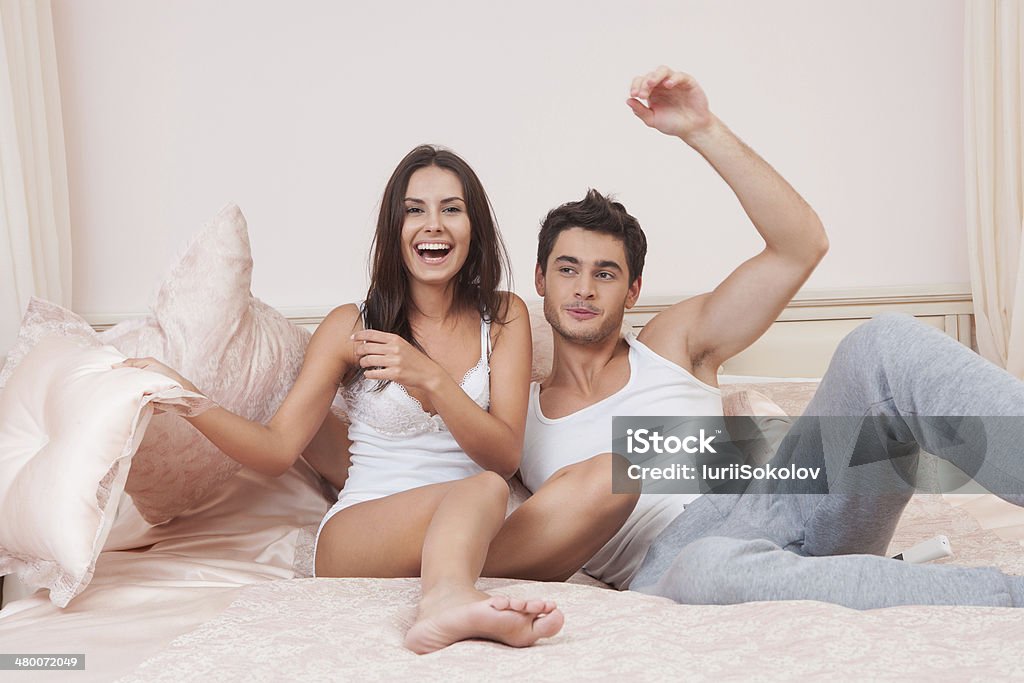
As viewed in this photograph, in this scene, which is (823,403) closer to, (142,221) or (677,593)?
(677,593)

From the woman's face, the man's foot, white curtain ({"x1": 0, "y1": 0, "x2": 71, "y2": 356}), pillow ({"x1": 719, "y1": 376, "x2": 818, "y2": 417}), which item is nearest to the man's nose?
the woman's face

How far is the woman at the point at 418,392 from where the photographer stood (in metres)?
1.34

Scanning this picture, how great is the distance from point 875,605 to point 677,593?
0.23m

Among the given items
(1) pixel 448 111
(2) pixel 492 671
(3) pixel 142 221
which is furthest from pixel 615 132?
(2) pixel 492 671

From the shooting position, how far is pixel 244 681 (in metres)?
0.86

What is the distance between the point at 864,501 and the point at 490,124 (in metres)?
1.52

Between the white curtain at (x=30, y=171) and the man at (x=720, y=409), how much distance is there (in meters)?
1.14

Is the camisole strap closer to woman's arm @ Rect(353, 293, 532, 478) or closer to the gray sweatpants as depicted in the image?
woman's arm @ Rect(353, 293, 532, 478)

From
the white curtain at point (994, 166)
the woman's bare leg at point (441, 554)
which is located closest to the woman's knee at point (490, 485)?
the woman's bare leg at point (441, 554)

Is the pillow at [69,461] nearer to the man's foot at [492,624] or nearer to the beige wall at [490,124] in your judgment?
the man's foot at [492,624]

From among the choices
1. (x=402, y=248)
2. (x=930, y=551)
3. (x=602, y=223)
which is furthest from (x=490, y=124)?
(x=930, y=551)

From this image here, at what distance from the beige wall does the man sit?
70cm

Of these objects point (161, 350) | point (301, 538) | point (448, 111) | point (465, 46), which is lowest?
point (301, 538)

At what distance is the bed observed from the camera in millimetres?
842
